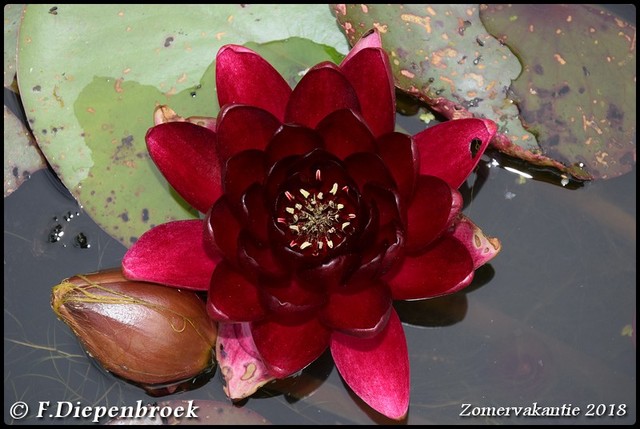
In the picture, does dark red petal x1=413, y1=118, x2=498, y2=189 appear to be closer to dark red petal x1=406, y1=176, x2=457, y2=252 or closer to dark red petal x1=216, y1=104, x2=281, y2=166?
dark red petal x1=406, y1=176, x2=457, y2=252

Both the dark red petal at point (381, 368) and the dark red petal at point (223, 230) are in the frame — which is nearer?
the dark red petal at point (223, 230)

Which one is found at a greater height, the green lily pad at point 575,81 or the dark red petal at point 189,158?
the dark red petal at point 189,158

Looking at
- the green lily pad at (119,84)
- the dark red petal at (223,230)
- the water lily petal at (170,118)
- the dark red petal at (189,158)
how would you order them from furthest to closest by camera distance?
the green lily pad at (119,84) → the water lily petal at (170,118) → the dark red petal at (189,158) → the dark red petal at (223,230)

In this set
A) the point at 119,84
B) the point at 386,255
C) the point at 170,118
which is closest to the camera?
the point at 386,255

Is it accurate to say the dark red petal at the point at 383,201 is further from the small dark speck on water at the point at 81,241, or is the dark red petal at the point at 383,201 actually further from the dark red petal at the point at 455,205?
the small dark speck on water at the point at 81,241

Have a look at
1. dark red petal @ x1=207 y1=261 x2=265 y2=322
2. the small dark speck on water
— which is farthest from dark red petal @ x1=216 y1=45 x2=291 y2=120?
the small dark speck on water

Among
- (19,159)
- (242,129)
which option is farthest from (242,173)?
(19,159)

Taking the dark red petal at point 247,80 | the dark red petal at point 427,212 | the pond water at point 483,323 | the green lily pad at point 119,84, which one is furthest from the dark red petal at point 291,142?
the pond water at point 483,323

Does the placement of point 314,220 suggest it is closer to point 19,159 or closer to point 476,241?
point 476,241

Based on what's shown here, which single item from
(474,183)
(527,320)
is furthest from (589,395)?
(474,183)
